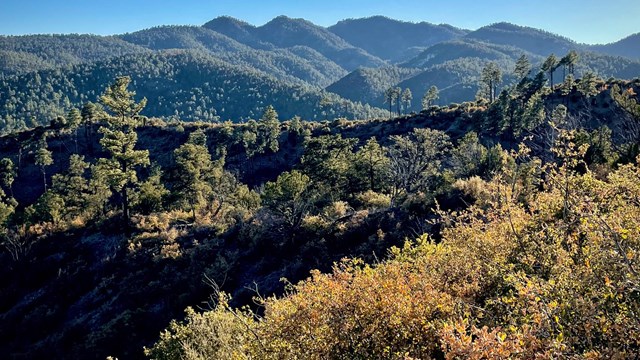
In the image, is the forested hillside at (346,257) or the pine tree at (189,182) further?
the pine tree at (189,182)

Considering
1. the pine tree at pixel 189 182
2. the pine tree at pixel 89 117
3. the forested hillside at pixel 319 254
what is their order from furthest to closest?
the pine tree at pixel 89 117
the pine tree at pixel 189 182
the forested hillside at pixel 319 254

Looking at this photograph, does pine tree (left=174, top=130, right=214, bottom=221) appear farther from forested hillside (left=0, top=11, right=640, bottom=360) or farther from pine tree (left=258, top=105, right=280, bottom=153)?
pine tree (left=258, top=105, right=280, bottom=153)

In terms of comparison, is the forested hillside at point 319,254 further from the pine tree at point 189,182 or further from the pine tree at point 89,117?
the pine tree at point 89,117

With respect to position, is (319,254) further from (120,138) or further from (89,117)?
(89,117)

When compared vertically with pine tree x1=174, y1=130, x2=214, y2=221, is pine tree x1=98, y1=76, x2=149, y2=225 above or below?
above

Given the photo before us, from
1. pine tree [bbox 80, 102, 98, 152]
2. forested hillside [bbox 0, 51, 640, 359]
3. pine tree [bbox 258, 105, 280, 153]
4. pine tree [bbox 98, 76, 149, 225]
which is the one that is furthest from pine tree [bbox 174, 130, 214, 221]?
pine tree [bbox 258, 105, 280, 153]

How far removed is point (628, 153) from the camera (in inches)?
1003

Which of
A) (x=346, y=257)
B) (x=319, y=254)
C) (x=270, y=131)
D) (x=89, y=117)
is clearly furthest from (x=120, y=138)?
(x=270, y=131)

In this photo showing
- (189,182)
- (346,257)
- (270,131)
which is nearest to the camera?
(346,257)

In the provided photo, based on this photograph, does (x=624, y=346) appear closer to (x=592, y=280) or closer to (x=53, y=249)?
(x=592, y=280)

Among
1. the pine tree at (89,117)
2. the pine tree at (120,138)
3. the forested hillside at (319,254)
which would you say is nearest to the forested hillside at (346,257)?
the forested hillside at (319,254)

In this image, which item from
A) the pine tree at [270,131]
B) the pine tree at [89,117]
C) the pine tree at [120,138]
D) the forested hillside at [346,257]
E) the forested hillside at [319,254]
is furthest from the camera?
the pine tree at [270,131]

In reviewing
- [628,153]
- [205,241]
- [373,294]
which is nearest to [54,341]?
[205,241]

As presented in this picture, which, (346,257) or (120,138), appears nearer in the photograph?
(346,257)
